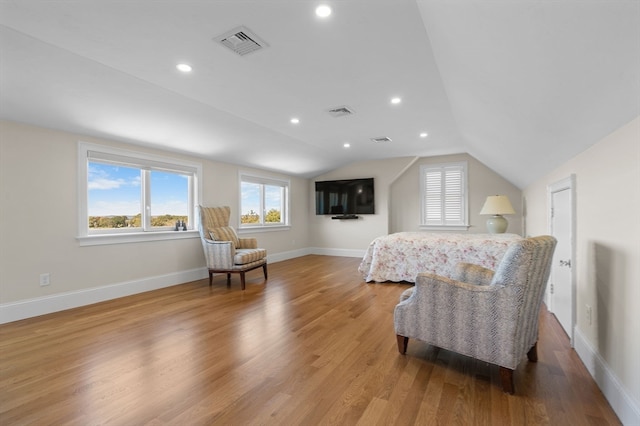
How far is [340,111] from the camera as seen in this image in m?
3.91

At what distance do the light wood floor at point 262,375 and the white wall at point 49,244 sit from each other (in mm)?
377

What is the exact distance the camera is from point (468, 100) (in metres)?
2.95

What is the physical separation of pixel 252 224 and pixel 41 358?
433 centimetres

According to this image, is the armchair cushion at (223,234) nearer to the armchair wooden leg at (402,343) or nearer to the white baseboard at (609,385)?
the armchair wooden leg at (402,343)

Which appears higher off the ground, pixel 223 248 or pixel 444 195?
pixel 444 195

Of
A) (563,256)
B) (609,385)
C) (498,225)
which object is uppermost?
(498,225)

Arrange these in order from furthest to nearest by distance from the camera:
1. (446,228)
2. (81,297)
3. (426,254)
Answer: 1. (446,228)
2. (426,254)
3. (81,297)

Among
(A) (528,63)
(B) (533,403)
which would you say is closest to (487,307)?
(B) (533,403)

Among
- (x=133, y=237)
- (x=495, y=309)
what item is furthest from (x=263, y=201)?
(x=495, y=309)

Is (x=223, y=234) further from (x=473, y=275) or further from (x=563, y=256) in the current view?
(x=563, y=256)

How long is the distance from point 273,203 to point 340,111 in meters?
3.76

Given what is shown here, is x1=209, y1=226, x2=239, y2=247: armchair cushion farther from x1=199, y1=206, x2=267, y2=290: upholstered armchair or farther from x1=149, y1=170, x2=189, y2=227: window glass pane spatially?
x1=149, y1=170, x2=189, y2=227: window glass pane

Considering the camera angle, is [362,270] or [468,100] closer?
[468,100]

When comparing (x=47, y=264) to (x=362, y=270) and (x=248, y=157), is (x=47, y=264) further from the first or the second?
(x=362, y=270)
